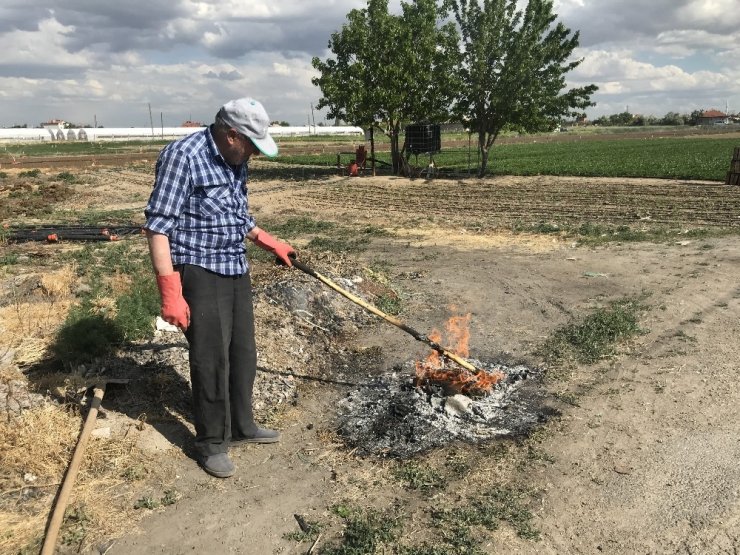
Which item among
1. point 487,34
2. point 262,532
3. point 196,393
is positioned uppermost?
point 487,34

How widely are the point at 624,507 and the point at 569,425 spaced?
38.2 inches

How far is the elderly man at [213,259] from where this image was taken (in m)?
3.40

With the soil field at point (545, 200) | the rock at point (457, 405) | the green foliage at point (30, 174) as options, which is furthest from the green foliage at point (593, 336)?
the green foliage at point (30, 174)

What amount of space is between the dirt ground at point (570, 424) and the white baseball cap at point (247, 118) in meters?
2.17

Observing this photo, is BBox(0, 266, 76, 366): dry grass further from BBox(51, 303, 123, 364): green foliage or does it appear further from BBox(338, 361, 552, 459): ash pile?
BBox(338, 361, 552, 459): ash pile

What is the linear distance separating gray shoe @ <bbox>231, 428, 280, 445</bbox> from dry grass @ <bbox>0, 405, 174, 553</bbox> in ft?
1.76

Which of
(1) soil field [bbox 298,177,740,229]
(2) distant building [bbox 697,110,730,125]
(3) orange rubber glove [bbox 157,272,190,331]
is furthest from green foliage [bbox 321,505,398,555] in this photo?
(2) distant building [bbox 697,110,730,125]

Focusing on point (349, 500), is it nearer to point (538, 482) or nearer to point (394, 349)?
point (538, 482)

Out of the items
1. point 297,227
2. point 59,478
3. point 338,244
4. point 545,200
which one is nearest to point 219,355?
point 59,478

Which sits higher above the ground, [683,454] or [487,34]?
[487,34]

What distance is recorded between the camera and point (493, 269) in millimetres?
8719

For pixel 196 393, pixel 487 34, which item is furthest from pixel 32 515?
pixel 487 34

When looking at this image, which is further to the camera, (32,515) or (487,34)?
(487,34)

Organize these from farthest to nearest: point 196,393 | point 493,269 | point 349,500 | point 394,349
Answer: point 493,269
point 394,349
point 196,393
point 349,500
